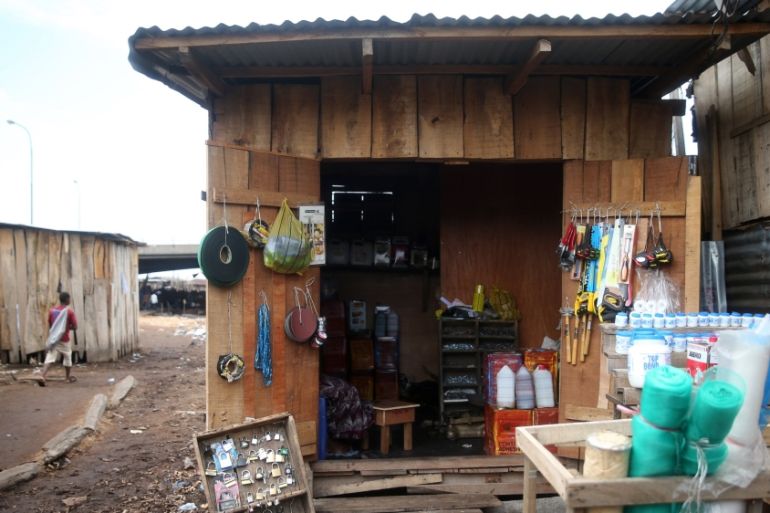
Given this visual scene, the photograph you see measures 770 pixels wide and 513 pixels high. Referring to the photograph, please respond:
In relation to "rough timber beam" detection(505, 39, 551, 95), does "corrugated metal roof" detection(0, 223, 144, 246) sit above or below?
below

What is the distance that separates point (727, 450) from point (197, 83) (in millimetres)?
5083

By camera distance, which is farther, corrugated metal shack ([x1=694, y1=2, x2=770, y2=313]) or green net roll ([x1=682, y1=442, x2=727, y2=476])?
corrugated metal shack ([x1=694, y1=2, x2=770, y2=313])

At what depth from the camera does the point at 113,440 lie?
29.0ft

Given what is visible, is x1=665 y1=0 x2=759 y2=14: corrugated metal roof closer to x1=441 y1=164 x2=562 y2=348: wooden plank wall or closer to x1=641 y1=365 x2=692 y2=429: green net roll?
x1=441 y1=164 x2=562 y2=348: wooden plank wall

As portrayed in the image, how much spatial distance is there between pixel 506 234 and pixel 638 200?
7.90ft

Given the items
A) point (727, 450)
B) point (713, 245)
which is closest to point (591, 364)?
point (713, 245)

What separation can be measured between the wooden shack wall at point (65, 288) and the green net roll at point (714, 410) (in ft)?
50.5

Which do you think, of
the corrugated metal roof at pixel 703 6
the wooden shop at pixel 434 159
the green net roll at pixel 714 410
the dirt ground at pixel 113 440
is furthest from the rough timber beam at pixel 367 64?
the dirt ground at pixel 113 440

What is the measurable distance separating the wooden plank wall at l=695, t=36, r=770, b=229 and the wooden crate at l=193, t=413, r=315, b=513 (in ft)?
15.2

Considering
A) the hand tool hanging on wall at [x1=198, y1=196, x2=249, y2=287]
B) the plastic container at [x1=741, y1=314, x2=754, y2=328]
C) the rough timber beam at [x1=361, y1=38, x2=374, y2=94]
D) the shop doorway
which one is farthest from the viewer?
the shop doorway

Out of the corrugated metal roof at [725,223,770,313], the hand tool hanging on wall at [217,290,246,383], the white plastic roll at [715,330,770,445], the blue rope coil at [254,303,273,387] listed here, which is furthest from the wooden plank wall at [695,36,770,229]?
the hand tool hanging on wall at [217,290,246,383]

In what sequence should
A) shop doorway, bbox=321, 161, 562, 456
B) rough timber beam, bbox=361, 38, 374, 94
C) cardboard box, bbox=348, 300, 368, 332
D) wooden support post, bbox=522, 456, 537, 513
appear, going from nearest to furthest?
1. wooden support post, bbox=522, 456, 537, 513
2. rough timber beam, bbox=361, 38, 374, 94
3. shop doorway, bbox=321, 161, 562, 456
4. cardboard box, bbox=348, 300, 368, 332

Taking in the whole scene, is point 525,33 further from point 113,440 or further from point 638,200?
point 113,440

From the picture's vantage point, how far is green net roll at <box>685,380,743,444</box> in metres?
2.21
